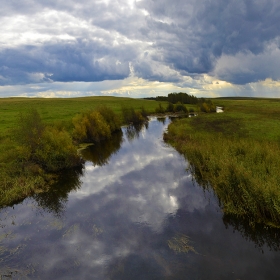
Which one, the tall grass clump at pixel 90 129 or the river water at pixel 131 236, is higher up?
the tall grass clump at pixel 90 129

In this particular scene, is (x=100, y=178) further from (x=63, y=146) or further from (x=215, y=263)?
(x=215, y=263)

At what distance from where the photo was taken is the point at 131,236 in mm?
18500

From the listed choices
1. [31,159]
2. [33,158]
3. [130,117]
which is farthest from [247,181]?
[130,117]

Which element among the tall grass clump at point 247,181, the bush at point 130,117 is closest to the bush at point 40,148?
the tall grass clump at point 247,181

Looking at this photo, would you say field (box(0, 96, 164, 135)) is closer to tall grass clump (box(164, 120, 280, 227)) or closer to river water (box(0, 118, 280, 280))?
river water (box(0, 118, 280, 280))

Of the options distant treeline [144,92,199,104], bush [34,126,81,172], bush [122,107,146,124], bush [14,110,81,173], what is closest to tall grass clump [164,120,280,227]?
bush [34,126,81,172]

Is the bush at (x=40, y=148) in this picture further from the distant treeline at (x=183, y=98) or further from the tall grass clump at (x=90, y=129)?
the distant treeline at (x=183, y=98)

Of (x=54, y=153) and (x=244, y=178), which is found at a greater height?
(x=244, y=178)

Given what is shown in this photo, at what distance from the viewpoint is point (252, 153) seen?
88.2 feet

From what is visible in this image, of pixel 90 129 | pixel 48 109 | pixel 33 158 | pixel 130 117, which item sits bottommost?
pixel 33 158

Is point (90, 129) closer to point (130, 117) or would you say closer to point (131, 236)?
point (130, 117)

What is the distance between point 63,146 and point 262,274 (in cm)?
2855

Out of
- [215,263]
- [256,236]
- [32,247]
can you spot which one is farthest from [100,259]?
[256,236]

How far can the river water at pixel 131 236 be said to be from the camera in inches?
598
